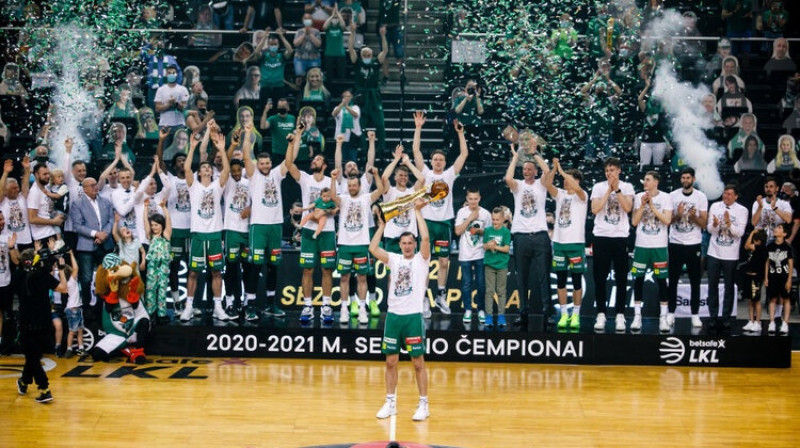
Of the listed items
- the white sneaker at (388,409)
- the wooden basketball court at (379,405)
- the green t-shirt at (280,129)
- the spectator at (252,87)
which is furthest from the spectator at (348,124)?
the white sneaker at (388,409)

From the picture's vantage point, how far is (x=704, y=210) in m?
12.3

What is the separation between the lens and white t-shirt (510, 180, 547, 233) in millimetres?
12336

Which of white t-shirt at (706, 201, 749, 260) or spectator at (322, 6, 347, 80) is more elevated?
spectator at (322, 6, 347, 80)

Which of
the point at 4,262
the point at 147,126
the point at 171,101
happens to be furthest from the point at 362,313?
the point at 147,126

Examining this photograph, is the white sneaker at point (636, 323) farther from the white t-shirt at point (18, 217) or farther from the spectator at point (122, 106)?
the spectator at point (122, 106)

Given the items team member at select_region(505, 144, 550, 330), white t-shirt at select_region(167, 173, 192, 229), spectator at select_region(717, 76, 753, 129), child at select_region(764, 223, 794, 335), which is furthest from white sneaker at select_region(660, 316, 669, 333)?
white t-shirt at select_region(167, 173, 192, 229)

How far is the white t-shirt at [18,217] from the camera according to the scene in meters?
12.4

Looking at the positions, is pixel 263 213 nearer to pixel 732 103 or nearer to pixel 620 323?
pixel 620 323

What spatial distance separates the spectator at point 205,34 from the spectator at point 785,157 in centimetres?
854

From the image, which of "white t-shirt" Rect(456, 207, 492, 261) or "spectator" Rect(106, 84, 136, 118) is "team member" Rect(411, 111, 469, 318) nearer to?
"white t-shirt" Rect(456, 207, 492, 261)

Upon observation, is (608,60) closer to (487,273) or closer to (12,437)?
(487,273)

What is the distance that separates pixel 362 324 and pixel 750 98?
792cm

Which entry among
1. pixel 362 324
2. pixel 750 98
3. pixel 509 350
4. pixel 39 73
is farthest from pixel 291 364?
pixel 750 98

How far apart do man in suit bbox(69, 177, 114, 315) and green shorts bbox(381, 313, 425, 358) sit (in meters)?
4.27
